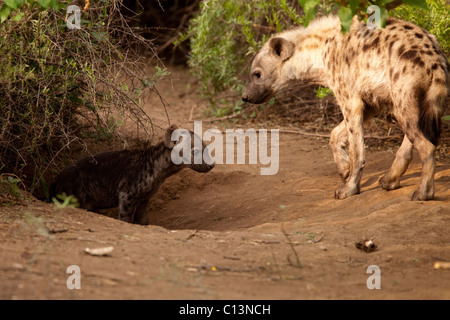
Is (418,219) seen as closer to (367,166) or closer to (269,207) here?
(269,207)

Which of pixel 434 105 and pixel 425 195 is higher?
pixel 434 105

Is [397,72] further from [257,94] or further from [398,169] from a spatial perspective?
[257,94]

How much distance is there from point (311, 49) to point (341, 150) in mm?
1121

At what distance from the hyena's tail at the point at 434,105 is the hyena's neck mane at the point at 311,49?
1326 millimetres

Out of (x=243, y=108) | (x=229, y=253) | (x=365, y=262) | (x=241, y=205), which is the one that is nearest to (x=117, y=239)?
(x=229, y=253)

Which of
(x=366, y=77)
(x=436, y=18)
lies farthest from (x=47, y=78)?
(x=436, y=18)

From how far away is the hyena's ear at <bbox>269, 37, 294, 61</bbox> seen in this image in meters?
6.36

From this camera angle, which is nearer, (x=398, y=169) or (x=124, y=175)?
(x=398, y=169)

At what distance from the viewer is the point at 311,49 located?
623cm

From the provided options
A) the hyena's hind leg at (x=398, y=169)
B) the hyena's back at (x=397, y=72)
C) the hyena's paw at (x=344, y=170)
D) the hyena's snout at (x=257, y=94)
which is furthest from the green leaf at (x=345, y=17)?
the hyena's snout at (x=257, y=94)

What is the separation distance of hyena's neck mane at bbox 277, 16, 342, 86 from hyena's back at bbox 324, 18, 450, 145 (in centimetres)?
19

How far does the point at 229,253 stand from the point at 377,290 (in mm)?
1041

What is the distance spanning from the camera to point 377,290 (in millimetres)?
3225

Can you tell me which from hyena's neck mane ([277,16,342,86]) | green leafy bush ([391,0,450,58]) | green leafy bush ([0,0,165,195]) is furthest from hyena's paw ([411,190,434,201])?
green leafy bush ([0,0,165,195])
